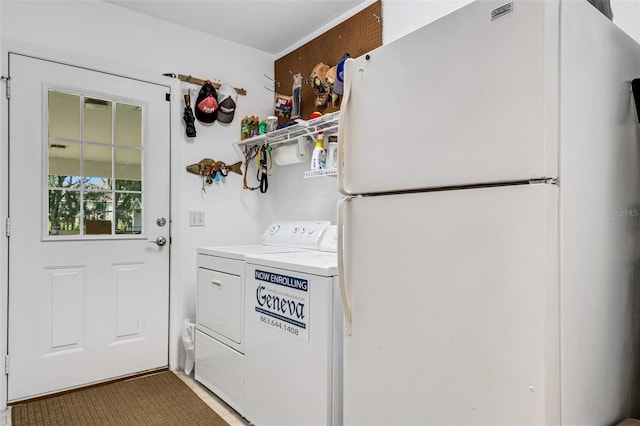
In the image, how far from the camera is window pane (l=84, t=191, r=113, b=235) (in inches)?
103

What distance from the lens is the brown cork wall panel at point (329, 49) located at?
2572 millimetres

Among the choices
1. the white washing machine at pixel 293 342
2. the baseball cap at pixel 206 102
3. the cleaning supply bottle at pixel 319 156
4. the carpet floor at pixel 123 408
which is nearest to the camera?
the white washing machine at pixel 293 342

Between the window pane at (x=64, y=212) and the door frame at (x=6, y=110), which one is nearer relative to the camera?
the door frame at (x=6, y=110)

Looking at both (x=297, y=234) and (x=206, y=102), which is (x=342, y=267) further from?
(x=206, y=102)

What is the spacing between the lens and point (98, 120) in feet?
8.79

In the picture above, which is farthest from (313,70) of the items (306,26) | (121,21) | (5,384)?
(5,384)

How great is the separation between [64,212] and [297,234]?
1.49 m

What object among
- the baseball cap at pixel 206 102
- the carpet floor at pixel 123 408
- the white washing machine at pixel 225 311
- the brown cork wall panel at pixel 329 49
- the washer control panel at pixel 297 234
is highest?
the brown cork wall panel at pixel 329 49

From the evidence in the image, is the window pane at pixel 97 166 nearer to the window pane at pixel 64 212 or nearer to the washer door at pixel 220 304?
the window pane at pixel 64 212

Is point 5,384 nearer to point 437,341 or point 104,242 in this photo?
point 104,242

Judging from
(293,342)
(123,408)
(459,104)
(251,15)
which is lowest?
(123,408)

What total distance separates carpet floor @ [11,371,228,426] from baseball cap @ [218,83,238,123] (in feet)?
6.44

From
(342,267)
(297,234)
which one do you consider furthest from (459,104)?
(297,234)

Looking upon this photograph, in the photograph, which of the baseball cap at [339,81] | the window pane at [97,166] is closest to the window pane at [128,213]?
the window pane at [97,166]
